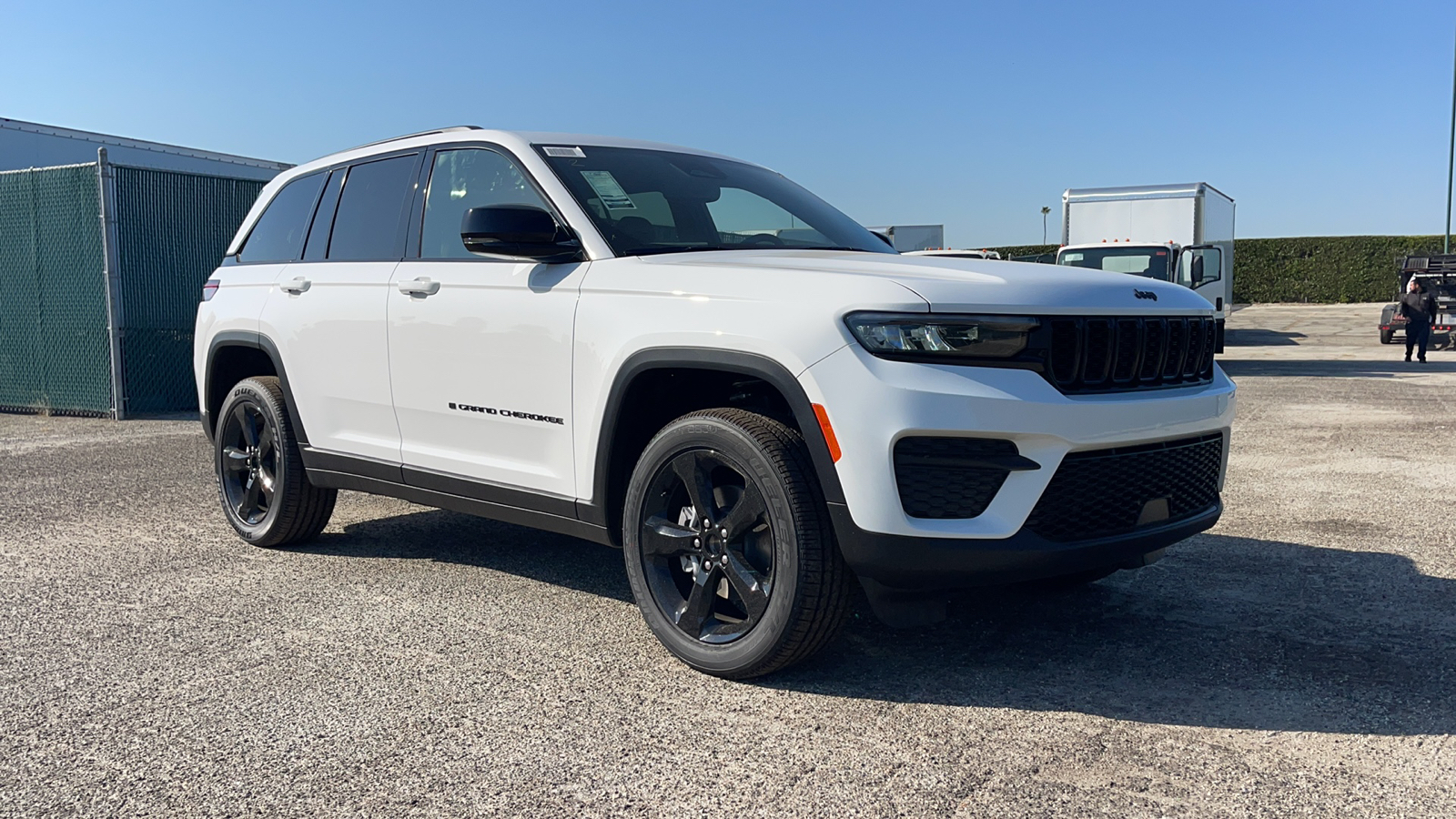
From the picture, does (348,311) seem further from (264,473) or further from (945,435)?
(945,435)

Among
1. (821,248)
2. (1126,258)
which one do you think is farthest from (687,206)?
(1126,258)

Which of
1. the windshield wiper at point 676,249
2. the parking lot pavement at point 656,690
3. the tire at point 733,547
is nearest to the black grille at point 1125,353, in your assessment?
the tire at point 733,547

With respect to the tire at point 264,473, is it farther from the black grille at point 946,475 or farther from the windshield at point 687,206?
the black grille at point 946,475

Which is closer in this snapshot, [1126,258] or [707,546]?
[707,546]

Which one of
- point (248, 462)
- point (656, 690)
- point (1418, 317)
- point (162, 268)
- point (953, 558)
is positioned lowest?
point (656, 690)

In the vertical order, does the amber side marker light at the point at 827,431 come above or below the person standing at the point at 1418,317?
above

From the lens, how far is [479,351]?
4.35 metres

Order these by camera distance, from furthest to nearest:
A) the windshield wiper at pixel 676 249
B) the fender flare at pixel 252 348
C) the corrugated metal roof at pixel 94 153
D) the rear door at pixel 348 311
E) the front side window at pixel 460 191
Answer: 1. the corrugated metal roof at pixel 94 153
2. the fender flare at pixel 252 348
3. the rear door at pixel 348 311
4. the front side window at pixel 460 191
5. the windshield wiper at pixel 676 249

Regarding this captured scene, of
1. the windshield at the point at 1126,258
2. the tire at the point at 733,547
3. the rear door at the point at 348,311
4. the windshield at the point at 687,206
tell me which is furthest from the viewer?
the windshield at the point at 1126,258

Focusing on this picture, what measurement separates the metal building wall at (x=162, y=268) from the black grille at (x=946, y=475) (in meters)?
10.5

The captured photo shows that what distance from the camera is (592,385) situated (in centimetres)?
395

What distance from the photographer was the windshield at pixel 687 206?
14.0ft

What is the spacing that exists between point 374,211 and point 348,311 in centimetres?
46

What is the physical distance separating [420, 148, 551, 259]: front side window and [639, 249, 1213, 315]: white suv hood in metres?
0.81
